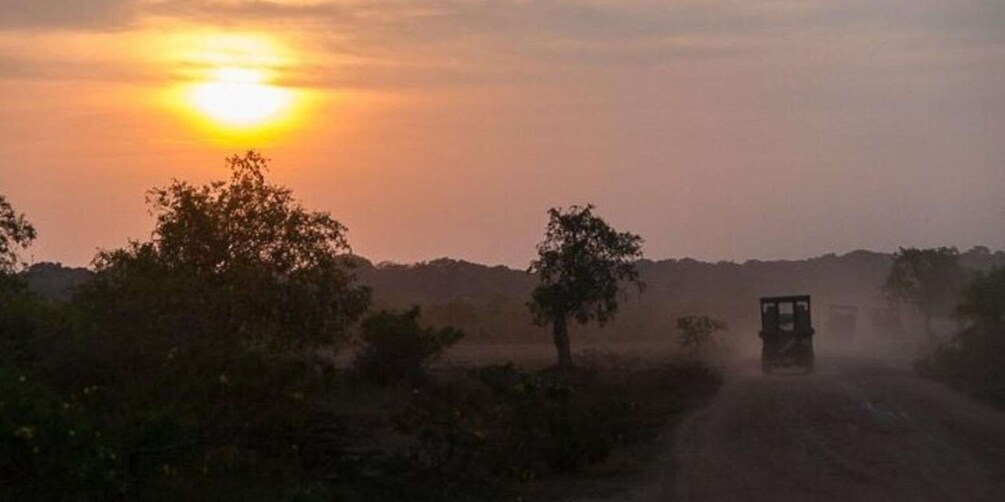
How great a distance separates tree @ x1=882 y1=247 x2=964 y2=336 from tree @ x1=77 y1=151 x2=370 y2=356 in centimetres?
5731

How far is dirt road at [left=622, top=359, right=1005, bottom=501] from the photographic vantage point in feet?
74.1

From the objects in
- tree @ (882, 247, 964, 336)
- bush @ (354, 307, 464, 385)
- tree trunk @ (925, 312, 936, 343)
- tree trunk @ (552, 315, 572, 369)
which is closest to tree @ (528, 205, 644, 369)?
tree trunk @ (552, 315, 572, 369)

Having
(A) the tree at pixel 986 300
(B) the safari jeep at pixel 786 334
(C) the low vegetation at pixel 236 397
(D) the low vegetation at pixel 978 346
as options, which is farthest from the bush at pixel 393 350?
(A) the tree at pixel 986 300

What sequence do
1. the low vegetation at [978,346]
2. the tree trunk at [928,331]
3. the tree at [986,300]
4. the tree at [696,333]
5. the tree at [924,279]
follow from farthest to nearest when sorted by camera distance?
the tree at [924,279]
the tree trunk at [928,331]
the tree at [696,333]
the tree at [986,300]
the low vegetation at [978,346]

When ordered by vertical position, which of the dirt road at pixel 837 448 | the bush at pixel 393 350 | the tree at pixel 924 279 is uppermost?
the tree at pixel 924 279

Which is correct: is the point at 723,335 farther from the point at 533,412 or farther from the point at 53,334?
the point at 53,334

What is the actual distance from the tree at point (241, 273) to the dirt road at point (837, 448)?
25.0 feet

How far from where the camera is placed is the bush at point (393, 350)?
41.5 meters

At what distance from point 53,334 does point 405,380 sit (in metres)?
17.8

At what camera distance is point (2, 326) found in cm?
2394

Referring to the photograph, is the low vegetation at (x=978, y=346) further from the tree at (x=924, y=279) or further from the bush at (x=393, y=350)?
the tree at (x=924, y=279)

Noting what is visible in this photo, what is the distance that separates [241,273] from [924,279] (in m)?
65.6

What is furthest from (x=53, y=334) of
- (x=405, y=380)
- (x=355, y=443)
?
(x=405, y=380)

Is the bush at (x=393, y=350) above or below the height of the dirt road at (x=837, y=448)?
above
